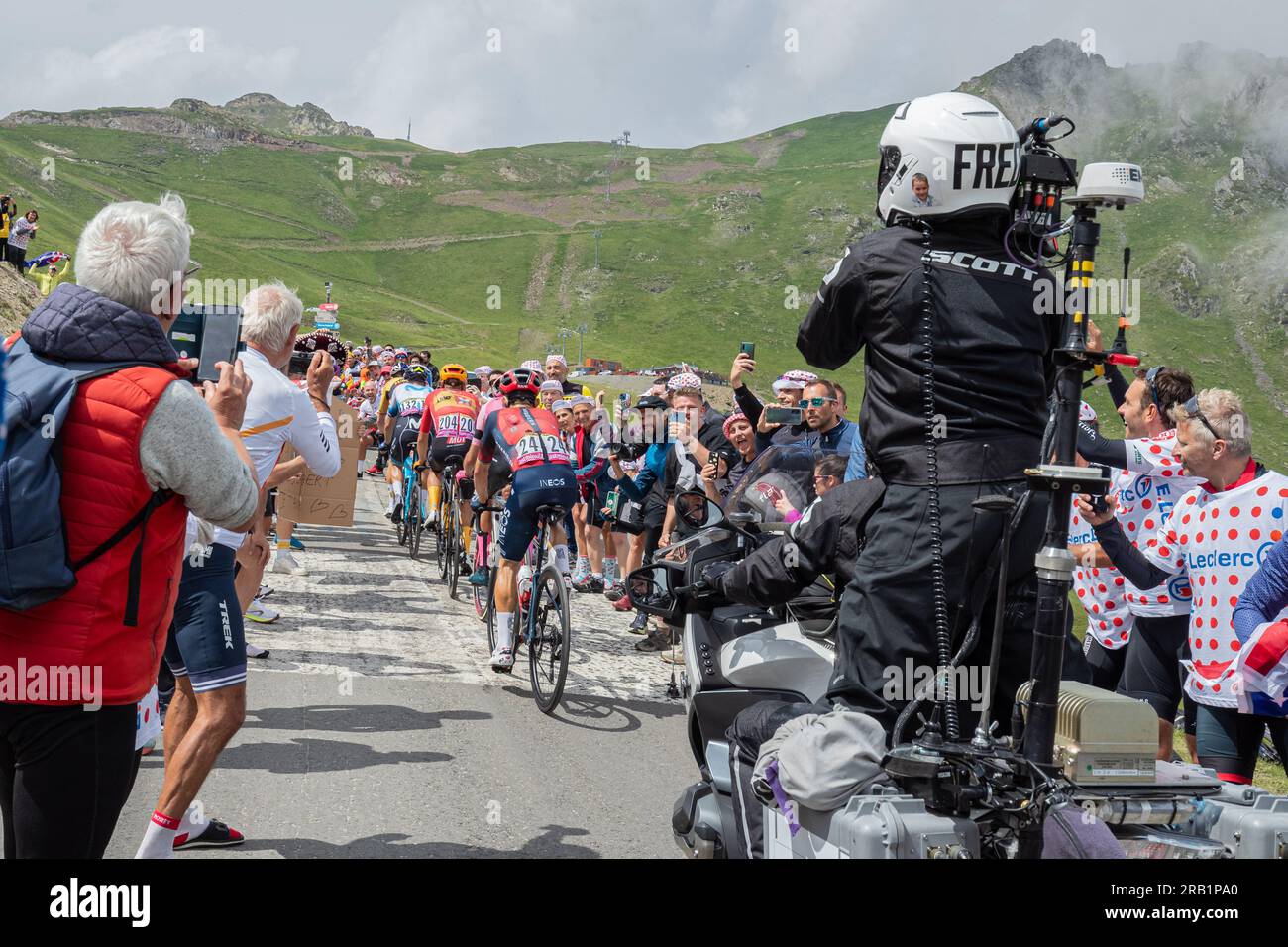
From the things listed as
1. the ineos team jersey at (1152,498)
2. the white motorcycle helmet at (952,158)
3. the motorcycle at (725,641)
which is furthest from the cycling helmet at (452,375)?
the white motorcycle helmet at (952,158)

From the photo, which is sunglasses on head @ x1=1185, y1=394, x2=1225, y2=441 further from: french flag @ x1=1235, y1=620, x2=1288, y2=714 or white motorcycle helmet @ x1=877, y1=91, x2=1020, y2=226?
white motorcycle helmet @ x1=877, y1=91, x2=1020, y2=226

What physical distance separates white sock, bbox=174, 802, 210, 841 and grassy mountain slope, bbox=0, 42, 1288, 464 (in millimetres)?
91863

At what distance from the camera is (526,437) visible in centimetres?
902

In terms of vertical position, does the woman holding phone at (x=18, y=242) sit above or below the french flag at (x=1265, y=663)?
above

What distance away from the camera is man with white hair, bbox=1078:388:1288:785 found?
5.08 meters

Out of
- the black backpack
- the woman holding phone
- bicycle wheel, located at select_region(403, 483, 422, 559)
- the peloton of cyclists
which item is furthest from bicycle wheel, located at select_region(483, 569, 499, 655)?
the woman holding phone

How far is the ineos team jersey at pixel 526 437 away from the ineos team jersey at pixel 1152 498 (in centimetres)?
406

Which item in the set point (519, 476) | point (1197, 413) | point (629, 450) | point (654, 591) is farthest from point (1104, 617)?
point (629, 450)

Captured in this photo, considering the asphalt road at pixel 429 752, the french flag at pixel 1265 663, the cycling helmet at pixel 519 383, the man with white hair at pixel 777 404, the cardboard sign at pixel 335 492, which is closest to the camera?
the french flag at pixel 1265 663

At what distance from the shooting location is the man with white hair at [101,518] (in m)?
2.97

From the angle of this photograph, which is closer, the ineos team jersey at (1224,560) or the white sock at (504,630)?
the ineos team jersey at (1224,560)

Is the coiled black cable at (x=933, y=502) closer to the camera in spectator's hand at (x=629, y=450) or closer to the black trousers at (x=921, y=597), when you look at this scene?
the black trousers at (x=921, y=597)
